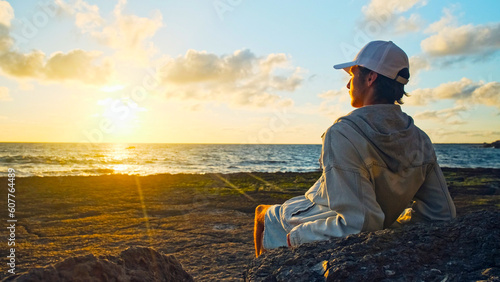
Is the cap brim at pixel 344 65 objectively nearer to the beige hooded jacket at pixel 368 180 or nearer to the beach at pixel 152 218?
the beige hooded jacket at pixel 368 180

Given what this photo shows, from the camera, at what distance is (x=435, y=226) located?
1641mm

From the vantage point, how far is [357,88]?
2.19m

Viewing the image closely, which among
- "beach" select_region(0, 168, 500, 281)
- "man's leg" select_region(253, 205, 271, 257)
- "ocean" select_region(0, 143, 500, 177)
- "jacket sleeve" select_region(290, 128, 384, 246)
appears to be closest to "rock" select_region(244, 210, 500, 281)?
"jacket sleeve" select_region(290, 128, 384, 246)

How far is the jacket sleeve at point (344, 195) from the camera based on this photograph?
1.77 metres

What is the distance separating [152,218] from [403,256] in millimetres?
4875

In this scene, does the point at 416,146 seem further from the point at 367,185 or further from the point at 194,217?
the point at 194,217

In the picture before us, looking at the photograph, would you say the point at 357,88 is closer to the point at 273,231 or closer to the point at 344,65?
the point at 344,65

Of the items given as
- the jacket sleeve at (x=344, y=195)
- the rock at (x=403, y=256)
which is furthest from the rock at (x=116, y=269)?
the jacket sleeve at (x=344, y=195)

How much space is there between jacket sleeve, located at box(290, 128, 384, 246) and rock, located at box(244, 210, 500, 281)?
4.9 inches

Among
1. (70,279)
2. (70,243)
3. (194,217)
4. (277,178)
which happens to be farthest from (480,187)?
(70,279)

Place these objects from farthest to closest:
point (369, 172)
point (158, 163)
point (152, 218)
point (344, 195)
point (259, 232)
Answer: point (158, 163)
point (152, 218)
point (259, 232)
point (369, 172)
point (344, 195)

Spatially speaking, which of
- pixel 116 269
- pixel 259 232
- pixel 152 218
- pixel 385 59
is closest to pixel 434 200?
pixel 385 59

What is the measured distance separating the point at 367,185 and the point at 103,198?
23.2 feet

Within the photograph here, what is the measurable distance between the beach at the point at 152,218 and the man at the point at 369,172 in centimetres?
123
